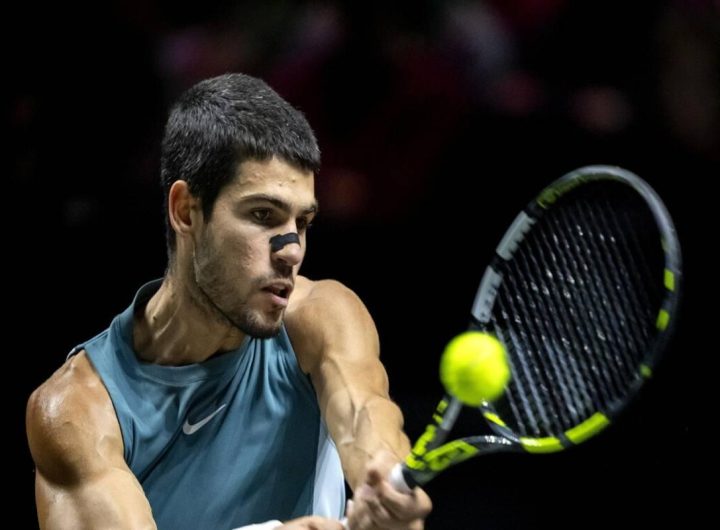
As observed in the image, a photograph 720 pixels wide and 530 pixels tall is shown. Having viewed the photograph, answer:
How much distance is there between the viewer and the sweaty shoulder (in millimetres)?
2873

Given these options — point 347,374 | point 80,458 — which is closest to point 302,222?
point 347,374

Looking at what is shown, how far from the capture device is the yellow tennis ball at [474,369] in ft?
7.50

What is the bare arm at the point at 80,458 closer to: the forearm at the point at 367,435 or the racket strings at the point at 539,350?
the forearm at the point at 367,435

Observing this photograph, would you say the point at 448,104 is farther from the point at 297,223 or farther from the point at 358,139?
the point at 297,223

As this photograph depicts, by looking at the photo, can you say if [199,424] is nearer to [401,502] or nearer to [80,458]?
[80,458]

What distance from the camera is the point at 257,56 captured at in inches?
165

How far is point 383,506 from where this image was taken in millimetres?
2340

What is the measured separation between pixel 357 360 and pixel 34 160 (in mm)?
1735

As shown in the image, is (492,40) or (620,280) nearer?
(620,280)

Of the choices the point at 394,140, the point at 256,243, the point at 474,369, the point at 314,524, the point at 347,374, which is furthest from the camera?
the point at 394,140

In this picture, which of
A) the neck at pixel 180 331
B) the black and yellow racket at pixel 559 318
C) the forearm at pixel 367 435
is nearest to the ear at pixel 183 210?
the neck at pixel 180 331

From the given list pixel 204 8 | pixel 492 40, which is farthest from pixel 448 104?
pixel 204 8

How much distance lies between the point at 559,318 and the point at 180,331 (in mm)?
829

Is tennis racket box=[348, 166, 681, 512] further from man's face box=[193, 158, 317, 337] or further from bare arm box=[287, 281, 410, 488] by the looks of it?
man's face box=[193, 158, 317, 337]
